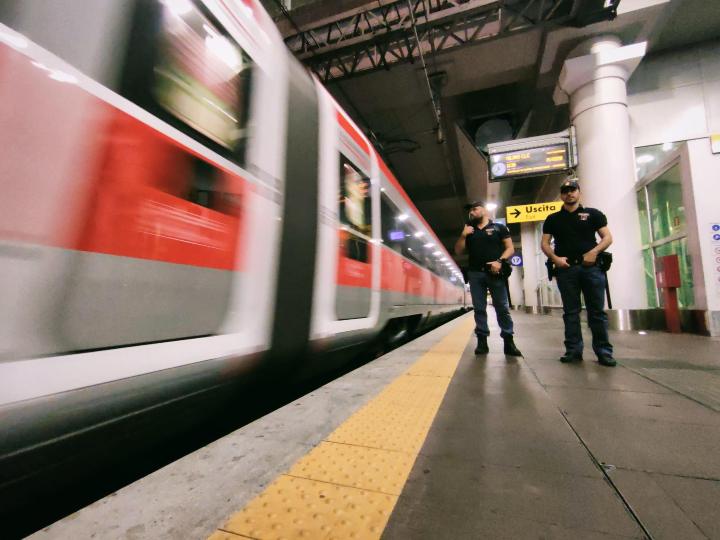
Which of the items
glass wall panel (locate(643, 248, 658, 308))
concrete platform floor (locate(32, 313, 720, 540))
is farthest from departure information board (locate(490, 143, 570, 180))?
concrete platform floor (locate(32, 313, 720, 540))

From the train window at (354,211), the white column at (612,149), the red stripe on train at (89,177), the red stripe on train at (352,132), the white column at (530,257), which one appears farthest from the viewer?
the white column at (530,257)

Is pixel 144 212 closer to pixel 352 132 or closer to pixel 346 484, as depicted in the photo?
pixel 346 484

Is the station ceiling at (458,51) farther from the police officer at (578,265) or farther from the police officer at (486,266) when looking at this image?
the police officer at (578,265)

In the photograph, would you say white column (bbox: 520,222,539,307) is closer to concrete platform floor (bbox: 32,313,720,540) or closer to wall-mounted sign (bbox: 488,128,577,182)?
wall-mounted sign (bbox: 488,128,577,182)

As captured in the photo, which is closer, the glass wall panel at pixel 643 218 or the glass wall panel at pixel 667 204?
the glass wall panel at pixel 667 204

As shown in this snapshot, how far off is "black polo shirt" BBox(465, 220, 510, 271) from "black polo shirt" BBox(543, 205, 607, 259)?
496 millimetres

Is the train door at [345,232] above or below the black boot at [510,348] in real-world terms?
above

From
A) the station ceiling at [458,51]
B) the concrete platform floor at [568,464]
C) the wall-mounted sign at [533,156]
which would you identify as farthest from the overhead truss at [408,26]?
the concrete platform floor at [568,464]

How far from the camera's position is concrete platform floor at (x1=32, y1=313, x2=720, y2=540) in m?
0.87

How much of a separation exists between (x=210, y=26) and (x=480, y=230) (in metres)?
2.96

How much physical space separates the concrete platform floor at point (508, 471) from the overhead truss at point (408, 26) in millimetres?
7358

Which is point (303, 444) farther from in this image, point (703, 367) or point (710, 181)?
point (710, 181)

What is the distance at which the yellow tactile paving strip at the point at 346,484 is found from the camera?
2.86 feet

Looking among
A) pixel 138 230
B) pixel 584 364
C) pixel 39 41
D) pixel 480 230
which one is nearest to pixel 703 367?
pixel 584 364
